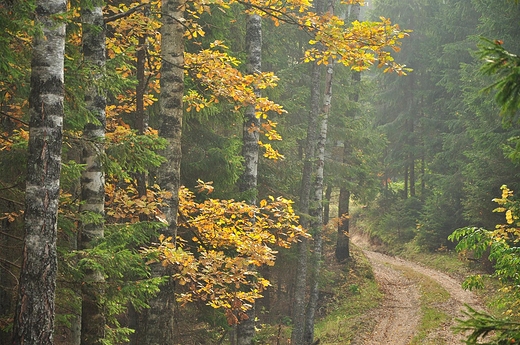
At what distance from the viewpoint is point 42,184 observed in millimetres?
4816

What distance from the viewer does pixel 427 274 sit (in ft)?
82.9

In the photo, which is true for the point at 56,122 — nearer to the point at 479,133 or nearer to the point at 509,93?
the point at 509,93

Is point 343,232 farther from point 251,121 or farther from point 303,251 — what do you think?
point 251,121

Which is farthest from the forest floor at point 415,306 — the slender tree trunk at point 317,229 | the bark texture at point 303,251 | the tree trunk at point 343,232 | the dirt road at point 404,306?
the bark texture at point 303,251

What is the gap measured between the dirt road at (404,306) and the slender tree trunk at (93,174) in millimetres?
10408

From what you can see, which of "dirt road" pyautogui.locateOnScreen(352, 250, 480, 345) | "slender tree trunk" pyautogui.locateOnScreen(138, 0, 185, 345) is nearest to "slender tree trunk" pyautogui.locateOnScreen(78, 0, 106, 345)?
"slender tree trunk" pyautogui.locateOnScreen(138, 0, 185, 345)

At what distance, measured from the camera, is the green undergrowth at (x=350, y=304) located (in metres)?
18.8

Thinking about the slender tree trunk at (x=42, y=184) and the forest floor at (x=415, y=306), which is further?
the forest floor at (x=415, y=306)

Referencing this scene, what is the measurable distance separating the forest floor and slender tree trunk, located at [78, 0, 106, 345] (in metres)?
11.3

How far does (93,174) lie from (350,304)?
18.0 m

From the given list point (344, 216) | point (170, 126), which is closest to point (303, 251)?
point (344, 216)

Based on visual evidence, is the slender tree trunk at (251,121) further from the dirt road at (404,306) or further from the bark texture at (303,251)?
the dirt road at (404,306)

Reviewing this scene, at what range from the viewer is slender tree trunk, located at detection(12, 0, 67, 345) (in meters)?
4.72

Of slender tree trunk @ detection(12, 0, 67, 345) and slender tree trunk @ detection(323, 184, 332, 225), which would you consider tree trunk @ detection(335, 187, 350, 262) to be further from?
slender tree trunk @ detection(12, 0, 67, 345)
